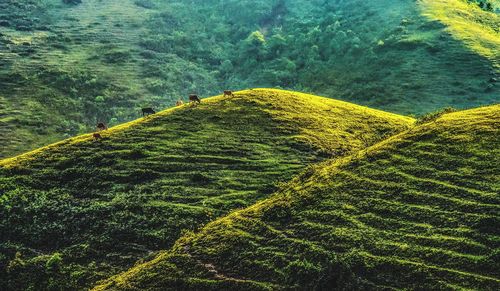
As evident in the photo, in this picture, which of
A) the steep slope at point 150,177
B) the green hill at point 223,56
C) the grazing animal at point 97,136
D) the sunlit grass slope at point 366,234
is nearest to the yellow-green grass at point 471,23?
the green hill at point 223,56

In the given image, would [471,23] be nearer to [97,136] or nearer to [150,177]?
[97,136]

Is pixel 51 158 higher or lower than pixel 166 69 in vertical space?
higher

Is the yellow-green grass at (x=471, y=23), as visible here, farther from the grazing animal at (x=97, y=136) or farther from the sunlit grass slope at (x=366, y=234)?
the grazing animal at (x=97, y=136)

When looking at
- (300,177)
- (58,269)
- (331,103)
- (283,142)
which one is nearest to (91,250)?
(58,269)

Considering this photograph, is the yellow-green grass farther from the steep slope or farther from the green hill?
the steep slope

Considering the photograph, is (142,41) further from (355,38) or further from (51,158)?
(51,158)

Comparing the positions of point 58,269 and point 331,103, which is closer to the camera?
point 58,269

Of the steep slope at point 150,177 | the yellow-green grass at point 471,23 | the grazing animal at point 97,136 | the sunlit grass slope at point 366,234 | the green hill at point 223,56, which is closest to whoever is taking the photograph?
the sunlit grass slope at point 366,234
